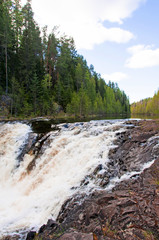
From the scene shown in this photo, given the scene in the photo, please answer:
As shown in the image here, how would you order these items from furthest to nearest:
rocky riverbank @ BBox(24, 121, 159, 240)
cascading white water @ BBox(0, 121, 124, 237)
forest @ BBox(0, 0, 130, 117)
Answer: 1. forest @ BBox(0, 0, 130, 117)
2. cascading white water @ BBox(0, 121, 124, 237)
3. rocky riverbank @ BBox(24, 121, 159, 240)

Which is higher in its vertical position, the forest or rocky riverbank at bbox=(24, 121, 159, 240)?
the forest

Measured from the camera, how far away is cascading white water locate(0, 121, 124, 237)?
5.46 meters

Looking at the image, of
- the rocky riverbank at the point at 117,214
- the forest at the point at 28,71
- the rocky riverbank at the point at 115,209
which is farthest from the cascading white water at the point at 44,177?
the forest at the point at 28,71

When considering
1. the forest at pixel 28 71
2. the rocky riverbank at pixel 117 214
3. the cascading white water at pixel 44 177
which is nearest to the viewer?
the rocky riverbank at pixel 117 214

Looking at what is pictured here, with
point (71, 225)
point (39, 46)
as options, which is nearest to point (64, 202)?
point (71, 225)

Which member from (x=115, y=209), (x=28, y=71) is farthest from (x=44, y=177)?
(x=28, y=71)

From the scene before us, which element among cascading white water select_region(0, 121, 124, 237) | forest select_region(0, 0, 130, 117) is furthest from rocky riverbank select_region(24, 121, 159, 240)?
forest select_region(0, 0, 130, 117)

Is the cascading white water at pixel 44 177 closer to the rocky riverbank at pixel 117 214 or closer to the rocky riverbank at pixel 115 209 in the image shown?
the rocky riverbank at pixel 115 209

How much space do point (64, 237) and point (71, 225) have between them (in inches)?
29.2

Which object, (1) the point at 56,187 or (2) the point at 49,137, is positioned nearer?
(1) the point at 56,187

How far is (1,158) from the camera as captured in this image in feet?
33.8

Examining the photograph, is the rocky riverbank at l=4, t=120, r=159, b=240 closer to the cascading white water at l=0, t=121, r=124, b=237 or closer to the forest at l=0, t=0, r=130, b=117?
the cascading white water at l=0, t=121, r=124, b=237

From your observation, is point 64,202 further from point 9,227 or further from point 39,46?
point 39,46

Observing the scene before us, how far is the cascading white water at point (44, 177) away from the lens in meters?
5.46
